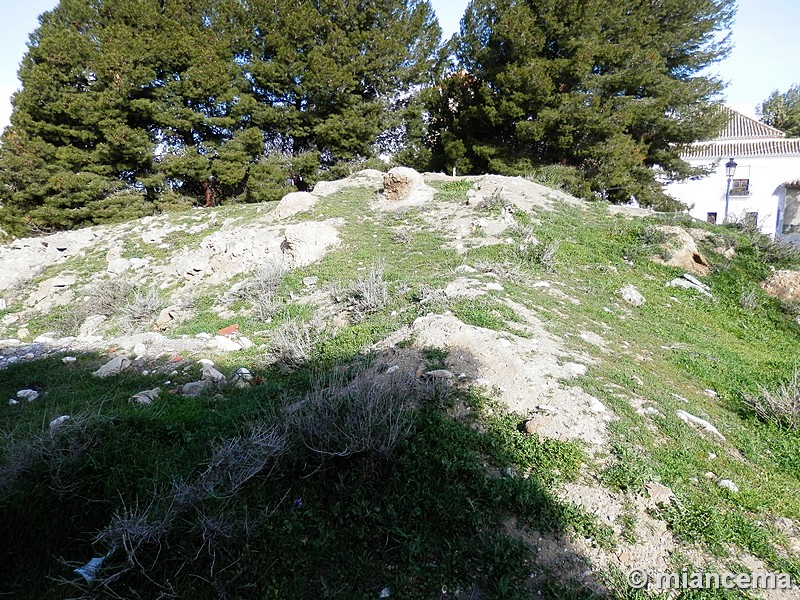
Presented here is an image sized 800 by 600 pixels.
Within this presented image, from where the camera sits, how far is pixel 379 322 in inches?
198

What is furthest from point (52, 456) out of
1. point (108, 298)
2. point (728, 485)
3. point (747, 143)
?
point (747, 143)

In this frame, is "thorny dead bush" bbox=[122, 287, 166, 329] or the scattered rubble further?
the scattered rubble

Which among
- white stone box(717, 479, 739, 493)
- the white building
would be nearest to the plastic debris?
white stone box(717, 479, 739, 493)

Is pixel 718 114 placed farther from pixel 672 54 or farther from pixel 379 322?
pixel 379 322

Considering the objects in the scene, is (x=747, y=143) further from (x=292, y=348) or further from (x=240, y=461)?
(x=240, y=461)

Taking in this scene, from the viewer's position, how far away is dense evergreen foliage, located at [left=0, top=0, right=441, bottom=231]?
46.1 ft

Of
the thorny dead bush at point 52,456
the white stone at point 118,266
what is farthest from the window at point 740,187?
the thorny dead bush at point 52,456

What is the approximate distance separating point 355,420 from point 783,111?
45.0 meters

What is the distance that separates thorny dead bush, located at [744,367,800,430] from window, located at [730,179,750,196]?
24647 millimetres

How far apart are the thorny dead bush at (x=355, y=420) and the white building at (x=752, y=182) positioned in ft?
79.0

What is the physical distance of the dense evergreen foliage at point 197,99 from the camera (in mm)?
14055

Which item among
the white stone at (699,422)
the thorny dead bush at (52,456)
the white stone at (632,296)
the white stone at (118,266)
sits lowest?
the white stone at (699,422)

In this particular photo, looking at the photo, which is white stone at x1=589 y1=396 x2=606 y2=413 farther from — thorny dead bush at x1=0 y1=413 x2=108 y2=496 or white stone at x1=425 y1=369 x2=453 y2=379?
thorny dead bush at x1=0 y1=413 x2=108 y2=496

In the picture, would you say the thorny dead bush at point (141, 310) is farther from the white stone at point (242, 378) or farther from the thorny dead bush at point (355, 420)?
the thorny dead bush at point (355, 420)
